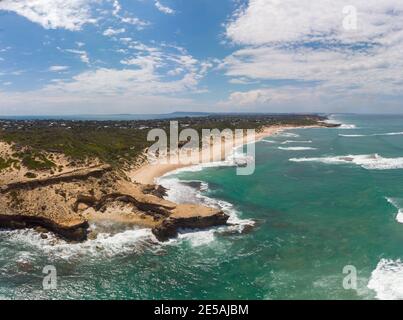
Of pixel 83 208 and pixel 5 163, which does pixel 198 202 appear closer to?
pixel 83 208

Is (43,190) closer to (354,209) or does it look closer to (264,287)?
(264,287)

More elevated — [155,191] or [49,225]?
[155,191]

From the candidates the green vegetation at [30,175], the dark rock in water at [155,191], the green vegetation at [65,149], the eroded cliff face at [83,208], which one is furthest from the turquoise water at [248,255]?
the green vegetation at [65,149]
